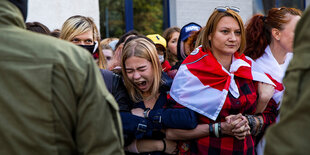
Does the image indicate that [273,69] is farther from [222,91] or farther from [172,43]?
[172,43]

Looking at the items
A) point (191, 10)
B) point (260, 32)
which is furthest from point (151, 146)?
point (191, 10)

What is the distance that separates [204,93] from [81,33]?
1240 millimetres

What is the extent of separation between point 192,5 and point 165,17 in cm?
61

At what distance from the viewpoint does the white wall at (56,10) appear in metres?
5.57

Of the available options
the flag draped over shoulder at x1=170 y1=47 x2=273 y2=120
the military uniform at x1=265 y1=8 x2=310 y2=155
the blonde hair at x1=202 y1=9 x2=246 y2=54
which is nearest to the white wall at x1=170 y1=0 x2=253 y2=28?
the blonde hair at x1=202 y1=9 x2=246 y2=54

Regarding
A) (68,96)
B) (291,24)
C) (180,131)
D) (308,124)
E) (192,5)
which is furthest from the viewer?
(192,5)

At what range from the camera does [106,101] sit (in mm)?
1451

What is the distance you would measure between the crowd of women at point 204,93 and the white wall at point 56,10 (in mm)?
2749

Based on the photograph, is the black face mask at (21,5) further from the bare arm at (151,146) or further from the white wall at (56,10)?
the white wall at (56,10)

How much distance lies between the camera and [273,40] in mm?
3227

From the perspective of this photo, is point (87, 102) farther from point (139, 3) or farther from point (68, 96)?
point (139, 3)

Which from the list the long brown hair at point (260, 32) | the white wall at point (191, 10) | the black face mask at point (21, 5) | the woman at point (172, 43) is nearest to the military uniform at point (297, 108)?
the black face mask at point (21, 5)

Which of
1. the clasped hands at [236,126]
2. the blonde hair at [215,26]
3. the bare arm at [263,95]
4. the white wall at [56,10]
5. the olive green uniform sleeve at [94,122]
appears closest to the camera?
the olive green uniform sleeve at [94,122]

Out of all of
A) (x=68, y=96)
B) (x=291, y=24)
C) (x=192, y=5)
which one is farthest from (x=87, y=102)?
(x=192, y=5)
